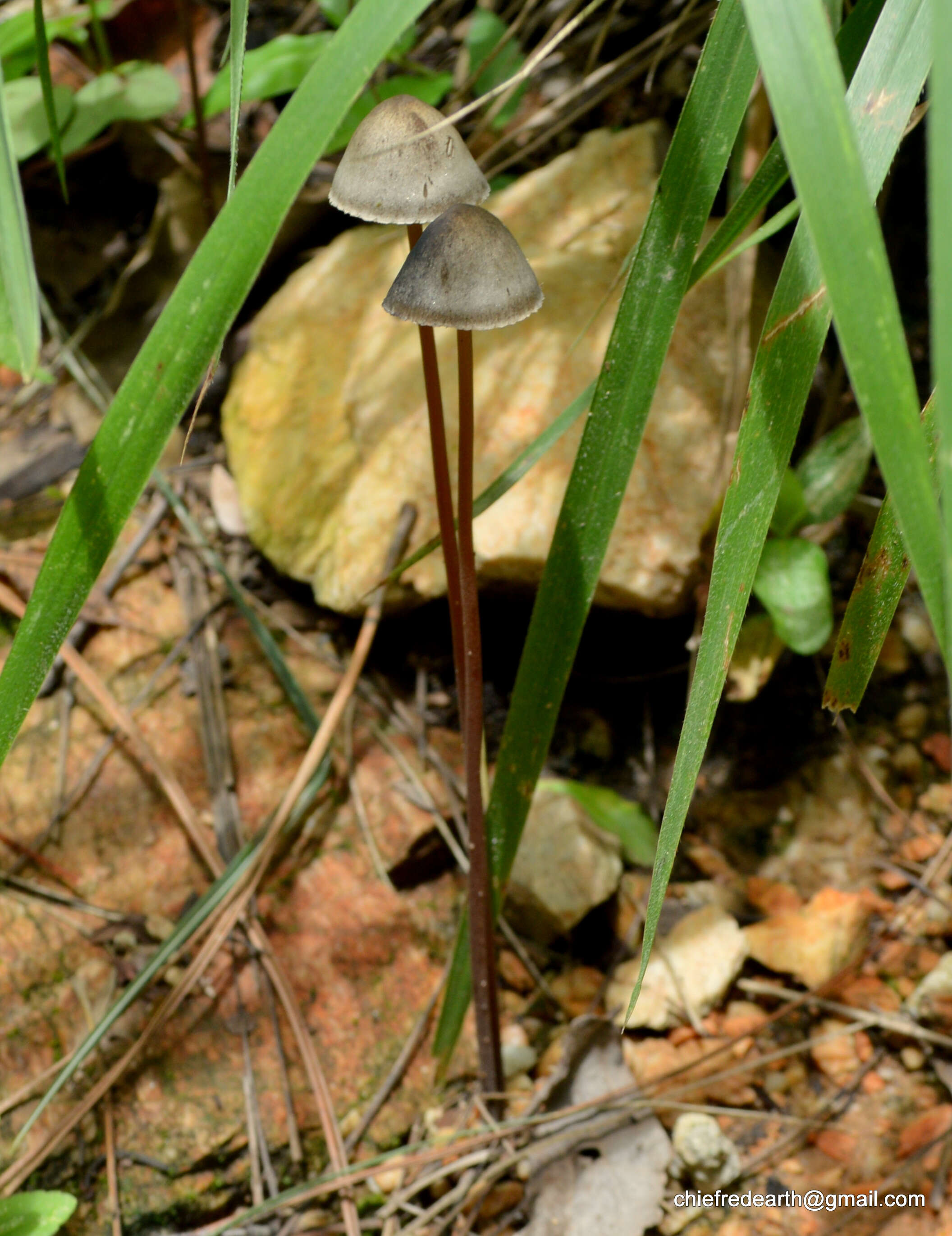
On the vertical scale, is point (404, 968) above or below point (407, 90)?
below

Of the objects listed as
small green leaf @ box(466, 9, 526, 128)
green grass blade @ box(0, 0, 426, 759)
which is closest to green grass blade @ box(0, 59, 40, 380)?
green grass blade @ box(0, 0, 426, 759)

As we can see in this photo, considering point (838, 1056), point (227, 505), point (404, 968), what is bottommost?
point (838, 1056)

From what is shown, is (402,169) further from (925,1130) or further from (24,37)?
(925,1130)

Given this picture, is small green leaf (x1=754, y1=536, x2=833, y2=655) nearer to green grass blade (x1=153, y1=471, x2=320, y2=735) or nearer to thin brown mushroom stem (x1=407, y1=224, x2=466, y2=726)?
thin brown mushroom stem (x1=407, y1=224, x2=466, y2=726)

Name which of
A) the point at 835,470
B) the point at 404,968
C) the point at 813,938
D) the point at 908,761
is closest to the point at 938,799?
the point at 908,761

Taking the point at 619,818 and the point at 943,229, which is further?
the point at 619,818

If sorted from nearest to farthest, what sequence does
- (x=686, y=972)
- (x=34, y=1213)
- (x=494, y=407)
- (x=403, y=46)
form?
(x=34, y=1213) < (x=686, y=972) < (x=403, y=46) < (x=494, y=407)

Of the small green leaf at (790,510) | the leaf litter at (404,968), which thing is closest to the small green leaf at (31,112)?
the leaf litter at (404,968)
